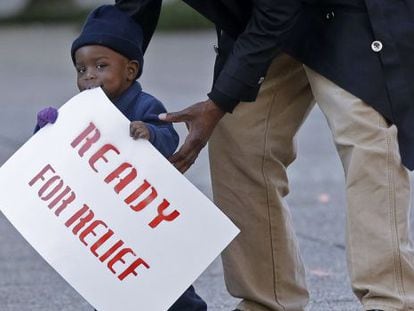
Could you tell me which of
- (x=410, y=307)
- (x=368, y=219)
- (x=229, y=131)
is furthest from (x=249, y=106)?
(x=410, y=307)

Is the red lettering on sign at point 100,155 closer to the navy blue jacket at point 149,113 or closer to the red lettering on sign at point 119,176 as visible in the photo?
the red lettering on sign at point 119,176

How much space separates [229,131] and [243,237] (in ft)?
1.33

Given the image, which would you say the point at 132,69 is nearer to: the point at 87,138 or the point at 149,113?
the point at 149,113

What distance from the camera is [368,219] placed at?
12.6 feet

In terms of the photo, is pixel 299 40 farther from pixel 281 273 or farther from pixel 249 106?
pixel 281 273

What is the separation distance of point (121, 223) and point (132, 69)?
62 cm

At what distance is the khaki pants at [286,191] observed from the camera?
3.82m

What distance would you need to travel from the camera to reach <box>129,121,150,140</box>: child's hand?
12.4 ft

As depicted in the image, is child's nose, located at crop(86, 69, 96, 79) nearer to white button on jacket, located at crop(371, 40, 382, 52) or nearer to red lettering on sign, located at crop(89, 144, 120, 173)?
red lettering on sign, located at crop(89, 144, 120, 173)

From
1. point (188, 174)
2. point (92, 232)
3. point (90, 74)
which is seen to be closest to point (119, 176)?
point (92, 232)

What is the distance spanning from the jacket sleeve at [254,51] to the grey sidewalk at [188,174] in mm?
1456

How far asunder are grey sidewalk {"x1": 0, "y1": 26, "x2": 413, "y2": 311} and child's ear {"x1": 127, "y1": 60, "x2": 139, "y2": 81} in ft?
4.34

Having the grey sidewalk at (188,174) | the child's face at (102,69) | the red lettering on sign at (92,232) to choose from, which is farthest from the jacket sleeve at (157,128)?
the grey sidewalk at (188,174)

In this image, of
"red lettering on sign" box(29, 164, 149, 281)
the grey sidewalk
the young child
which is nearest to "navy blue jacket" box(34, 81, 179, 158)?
the young child
